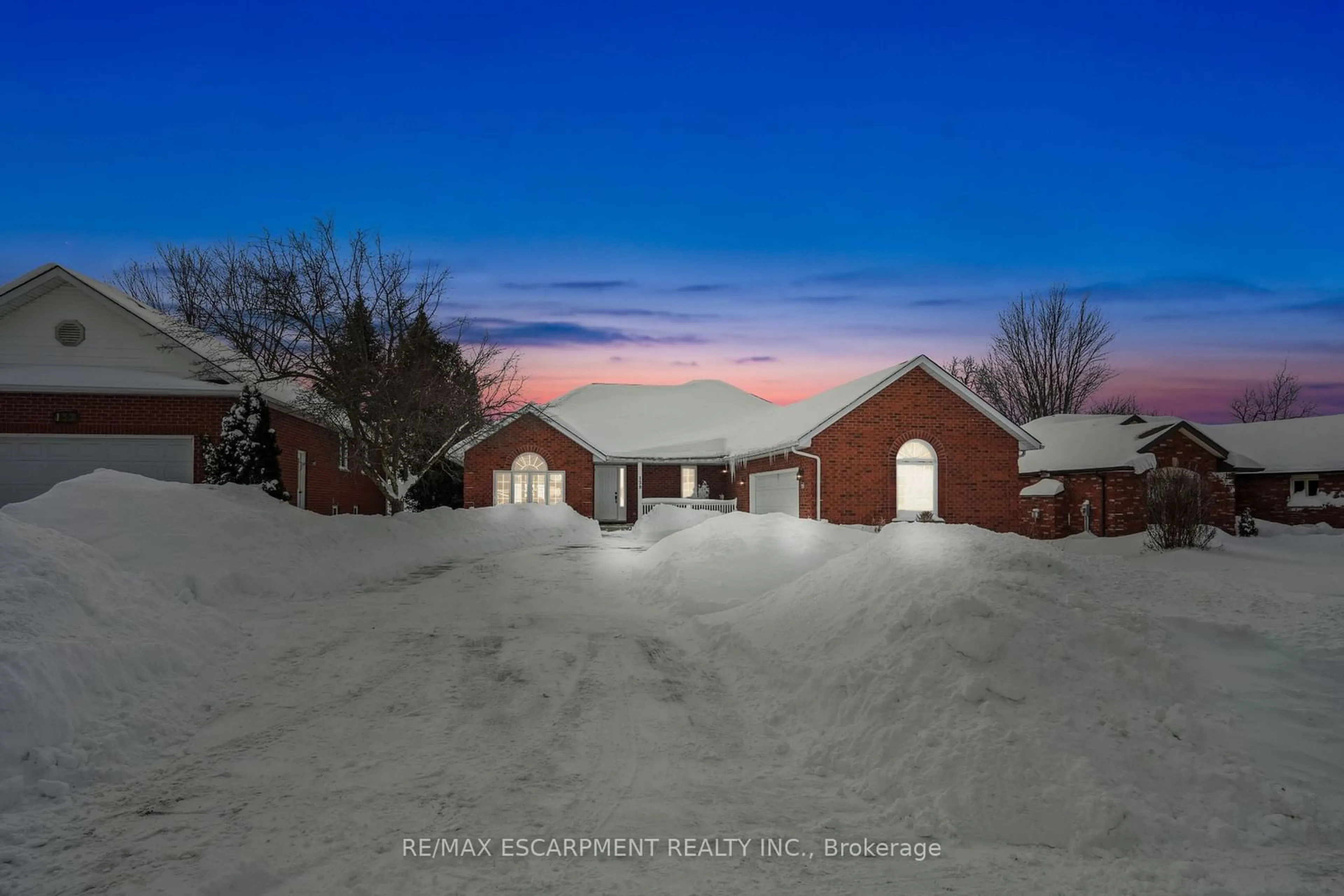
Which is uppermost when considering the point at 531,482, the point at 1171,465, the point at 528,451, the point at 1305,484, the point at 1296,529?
the point at 528,451

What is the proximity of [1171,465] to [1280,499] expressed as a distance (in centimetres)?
769

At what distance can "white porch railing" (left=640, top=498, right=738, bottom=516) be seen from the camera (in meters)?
29.5

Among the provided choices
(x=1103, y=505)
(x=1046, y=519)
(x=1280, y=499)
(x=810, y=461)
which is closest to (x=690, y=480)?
(x=810, y=461)

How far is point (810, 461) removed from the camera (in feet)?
76.8

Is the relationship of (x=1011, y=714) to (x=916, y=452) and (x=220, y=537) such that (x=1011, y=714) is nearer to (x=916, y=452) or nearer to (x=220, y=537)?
(x=220, y=537)

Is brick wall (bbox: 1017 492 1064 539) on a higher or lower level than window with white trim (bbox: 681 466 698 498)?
lower

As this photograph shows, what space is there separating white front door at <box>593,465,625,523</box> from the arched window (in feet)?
47.1

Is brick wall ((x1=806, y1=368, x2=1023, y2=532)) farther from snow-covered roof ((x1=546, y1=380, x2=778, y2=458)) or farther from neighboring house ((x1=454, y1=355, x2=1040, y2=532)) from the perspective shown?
snow-covered roof ((x1=546, y1=380, x2=778, y2=458))

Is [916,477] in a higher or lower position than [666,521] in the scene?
higher

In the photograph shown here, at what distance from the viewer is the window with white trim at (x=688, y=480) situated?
116 feet

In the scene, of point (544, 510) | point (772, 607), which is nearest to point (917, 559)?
point (772, 607)

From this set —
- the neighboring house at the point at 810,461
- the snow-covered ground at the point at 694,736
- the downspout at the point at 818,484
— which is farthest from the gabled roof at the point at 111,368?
the downspout at the point at 818,484

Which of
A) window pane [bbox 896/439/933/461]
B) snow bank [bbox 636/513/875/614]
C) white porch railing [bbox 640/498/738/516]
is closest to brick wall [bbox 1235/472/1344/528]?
window pane [bbox 896/439/933/461]

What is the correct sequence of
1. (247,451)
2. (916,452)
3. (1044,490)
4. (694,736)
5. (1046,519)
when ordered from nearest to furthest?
(694,736) → (247,451) → (916,452) → (1046,519) → (1044,490)
